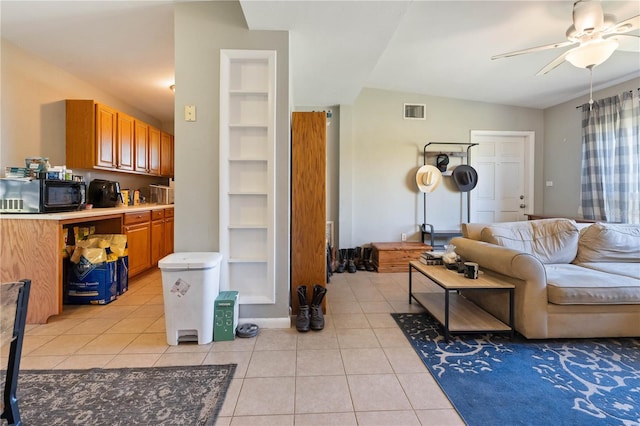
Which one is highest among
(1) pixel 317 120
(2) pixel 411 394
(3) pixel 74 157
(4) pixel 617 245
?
(1) pixel 317 120

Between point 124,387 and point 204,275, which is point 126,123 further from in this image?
point 124,387

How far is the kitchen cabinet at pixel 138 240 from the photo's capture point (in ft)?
10.9

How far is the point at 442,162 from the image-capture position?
14.9ft

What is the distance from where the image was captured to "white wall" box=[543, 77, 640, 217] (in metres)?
4.13

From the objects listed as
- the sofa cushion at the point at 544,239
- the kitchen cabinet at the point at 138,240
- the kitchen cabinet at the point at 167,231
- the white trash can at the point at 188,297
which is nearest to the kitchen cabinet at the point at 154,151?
the kitchen cabinet at the point at 167,231

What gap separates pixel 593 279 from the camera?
7.03ft

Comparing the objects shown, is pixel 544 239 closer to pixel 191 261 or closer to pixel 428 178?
pixel 428 178

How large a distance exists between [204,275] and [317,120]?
5.13ft

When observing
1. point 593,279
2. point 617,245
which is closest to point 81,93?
point 593,279

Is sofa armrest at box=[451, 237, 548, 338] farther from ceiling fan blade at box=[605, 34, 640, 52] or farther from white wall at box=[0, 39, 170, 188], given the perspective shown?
white wall at box=[0, 39, 170, 188]

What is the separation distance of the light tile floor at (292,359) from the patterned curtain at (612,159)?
2.96 metres

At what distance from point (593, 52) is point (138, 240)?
183 inches

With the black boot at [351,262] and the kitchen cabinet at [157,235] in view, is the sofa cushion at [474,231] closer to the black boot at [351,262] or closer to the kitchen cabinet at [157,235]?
the black boot at [351,262]

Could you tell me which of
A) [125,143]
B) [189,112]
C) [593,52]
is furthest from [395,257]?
[125,143]
